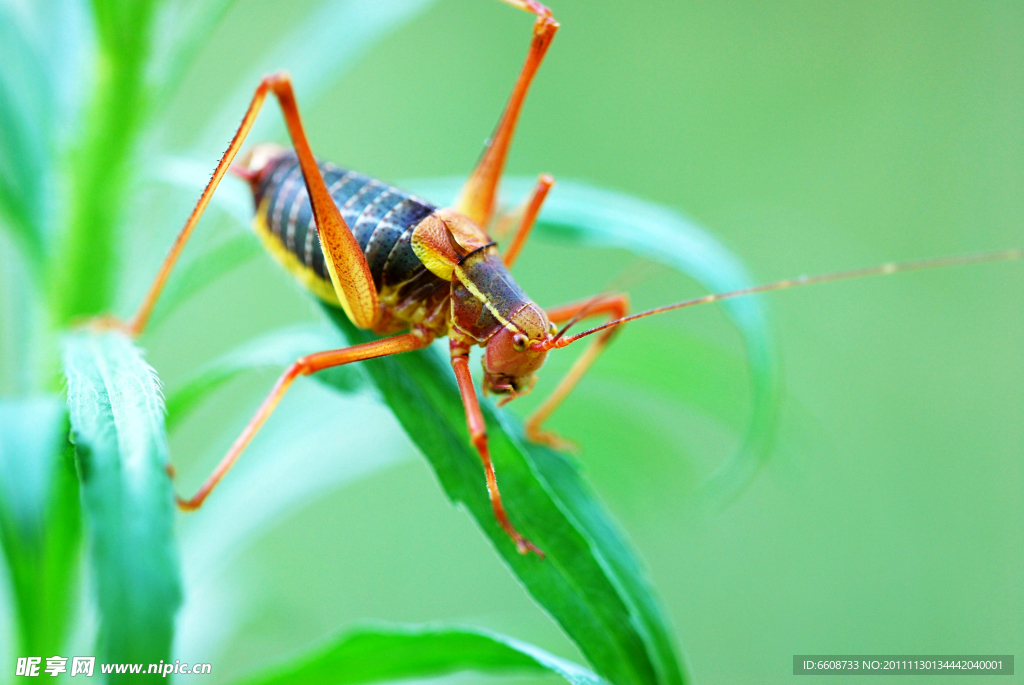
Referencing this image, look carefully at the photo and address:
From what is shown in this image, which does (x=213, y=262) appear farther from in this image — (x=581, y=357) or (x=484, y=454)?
(x=581, y=357)

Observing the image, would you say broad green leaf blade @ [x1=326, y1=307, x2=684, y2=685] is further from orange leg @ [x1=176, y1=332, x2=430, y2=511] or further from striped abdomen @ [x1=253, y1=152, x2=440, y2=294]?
striped abdomen @ [x1=253, y1=152, x2=440, y2=294]

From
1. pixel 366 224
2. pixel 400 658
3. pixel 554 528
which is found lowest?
pixel 400 658

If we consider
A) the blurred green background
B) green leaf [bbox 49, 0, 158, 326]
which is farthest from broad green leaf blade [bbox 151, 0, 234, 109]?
the blurred green background

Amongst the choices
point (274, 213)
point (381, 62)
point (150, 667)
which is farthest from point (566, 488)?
point (381, 62)

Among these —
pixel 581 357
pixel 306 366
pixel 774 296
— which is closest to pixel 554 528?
pixel 306 366

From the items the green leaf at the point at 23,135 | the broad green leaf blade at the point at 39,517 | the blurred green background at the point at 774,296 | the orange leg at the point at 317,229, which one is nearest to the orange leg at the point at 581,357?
the orange leg at the point at 317,229

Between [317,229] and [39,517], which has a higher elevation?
[317,229]

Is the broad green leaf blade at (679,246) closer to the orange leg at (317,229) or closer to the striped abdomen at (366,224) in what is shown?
the striped abdomen at (366,224)
